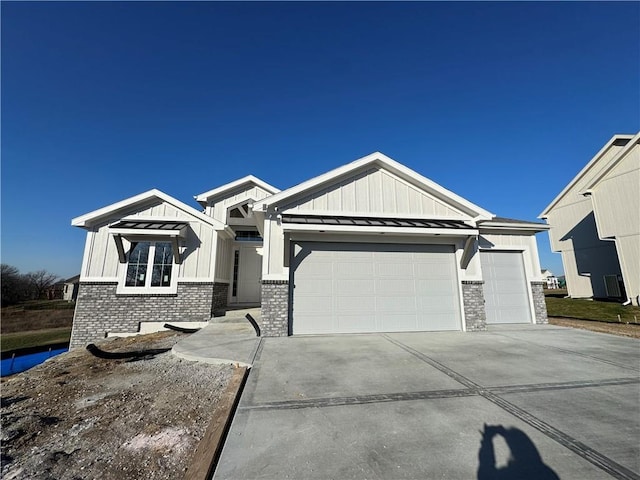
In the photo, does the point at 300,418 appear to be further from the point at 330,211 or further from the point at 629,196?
the point at 629,196

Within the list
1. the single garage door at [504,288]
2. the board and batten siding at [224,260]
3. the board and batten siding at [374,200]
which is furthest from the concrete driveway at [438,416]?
the board and batten siding at [224,260]

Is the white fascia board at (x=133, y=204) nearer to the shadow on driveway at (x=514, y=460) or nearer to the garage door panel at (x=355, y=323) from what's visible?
the garage door panel at (x=355, y=323)

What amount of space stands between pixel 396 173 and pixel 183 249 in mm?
8348

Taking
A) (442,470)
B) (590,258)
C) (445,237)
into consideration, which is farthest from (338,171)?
(590,258)

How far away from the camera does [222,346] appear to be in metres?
5.93

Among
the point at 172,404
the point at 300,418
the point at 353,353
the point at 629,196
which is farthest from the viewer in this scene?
the point at 629,196

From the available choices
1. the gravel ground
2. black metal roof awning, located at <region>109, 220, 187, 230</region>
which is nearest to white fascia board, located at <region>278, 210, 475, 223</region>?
the gravel ground

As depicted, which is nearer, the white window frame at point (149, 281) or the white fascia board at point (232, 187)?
the white window frame at point (149, 281)

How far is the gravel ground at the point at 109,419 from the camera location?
7.64ft

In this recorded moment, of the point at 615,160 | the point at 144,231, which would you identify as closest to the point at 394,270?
the point at 144,231

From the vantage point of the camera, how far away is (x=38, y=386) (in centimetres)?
458

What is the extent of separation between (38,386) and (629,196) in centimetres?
2420

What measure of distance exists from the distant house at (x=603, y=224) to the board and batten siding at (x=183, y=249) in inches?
843

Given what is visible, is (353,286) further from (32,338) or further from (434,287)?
(32,338)
